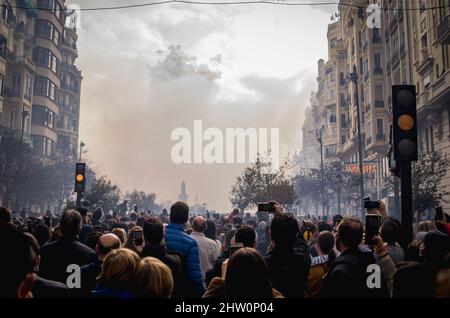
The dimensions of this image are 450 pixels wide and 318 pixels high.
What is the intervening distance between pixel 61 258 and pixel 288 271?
8.57 feet

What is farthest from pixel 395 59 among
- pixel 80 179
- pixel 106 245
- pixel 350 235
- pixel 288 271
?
pixel 106 245

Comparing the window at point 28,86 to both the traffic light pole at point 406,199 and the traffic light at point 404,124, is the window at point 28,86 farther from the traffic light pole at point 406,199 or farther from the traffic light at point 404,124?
the traffic light pole at point 406,199

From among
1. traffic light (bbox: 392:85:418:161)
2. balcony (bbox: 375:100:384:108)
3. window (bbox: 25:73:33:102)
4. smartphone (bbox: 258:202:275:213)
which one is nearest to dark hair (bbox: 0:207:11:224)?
smartphone (bbox: 258:202:275:213)

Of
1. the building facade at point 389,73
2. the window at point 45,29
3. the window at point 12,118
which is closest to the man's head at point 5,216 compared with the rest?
the building facade at point 389,73

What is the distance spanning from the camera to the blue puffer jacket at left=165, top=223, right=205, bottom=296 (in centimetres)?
512

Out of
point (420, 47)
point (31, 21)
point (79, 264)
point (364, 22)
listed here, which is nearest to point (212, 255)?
point (79, 264)

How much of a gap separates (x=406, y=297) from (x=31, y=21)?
61.4 metres

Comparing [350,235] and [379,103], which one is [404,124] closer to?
[350,235]

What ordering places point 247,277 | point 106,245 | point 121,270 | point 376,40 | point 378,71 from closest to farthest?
1. point 247,277
2. point 121,270
3. point 106,245
4. point 378,71
5. point 376,40

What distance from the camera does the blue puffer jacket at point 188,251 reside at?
512 centimetres

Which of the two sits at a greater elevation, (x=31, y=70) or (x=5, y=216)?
(x=31, y=70)

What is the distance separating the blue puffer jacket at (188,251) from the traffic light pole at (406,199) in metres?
2.75

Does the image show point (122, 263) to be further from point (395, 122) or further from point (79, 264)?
point (395, 122)

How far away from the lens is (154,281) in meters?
3.23
